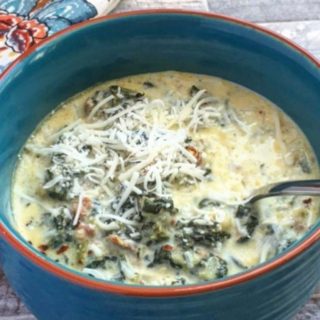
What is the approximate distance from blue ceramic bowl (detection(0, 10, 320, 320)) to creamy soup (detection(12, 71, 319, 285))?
4 centimetres

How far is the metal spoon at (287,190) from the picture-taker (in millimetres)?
1015

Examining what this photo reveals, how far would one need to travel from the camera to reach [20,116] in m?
1.18

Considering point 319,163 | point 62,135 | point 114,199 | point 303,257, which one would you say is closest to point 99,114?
point 62,135

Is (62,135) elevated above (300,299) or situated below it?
above

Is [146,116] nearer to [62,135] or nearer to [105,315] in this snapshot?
[62,135]

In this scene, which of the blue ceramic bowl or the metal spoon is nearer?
the blue ceramic bowl

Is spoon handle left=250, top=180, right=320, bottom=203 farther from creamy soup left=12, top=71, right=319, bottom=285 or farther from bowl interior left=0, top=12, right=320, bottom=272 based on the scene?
bowl interior left=0, top=12, right=320, bottom=272

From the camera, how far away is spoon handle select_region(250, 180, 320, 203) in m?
1.01

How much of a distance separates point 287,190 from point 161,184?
182 mm

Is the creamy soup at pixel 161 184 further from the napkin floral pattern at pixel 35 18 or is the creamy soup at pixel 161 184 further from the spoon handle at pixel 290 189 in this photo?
the napkin floral pattern at pixel 35 18

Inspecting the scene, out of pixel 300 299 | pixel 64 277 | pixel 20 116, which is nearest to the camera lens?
pixel 64 277

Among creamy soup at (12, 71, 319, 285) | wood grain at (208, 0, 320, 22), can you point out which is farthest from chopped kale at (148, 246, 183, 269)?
wood grain at (208, 0, 320, 22)

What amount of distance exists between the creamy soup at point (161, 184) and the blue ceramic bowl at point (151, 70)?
0.13ft

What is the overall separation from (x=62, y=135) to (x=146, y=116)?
143 mm
